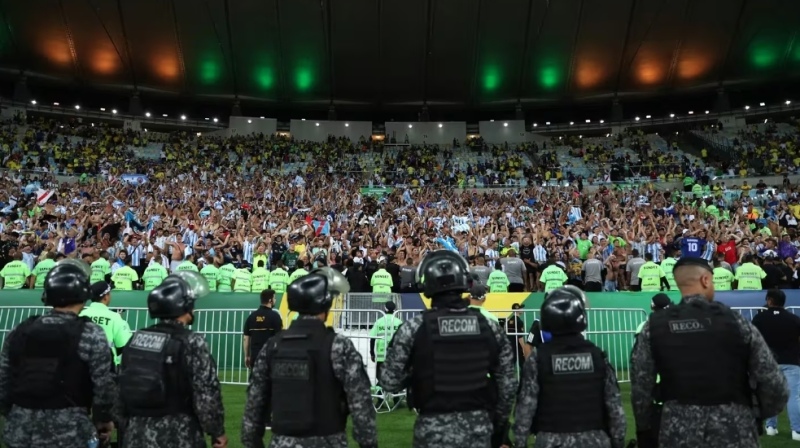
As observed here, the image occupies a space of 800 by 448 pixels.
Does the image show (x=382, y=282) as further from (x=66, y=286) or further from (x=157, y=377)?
(x=157, y=377)

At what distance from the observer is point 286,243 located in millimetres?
17469

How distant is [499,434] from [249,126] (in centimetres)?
3885

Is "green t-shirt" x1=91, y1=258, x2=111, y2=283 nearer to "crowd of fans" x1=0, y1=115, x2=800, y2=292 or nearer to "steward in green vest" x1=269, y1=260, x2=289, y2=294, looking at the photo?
"crowd of fans" x1=0, y1=115, x2=800, y2=292

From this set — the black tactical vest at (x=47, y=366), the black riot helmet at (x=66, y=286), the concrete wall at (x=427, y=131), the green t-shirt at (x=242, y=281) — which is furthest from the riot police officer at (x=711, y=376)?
the concrete wall at (x=427, y=131)

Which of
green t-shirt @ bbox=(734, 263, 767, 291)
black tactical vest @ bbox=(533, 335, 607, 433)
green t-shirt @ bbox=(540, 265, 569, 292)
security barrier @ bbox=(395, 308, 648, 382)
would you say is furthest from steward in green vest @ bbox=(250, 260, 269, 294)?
green t-shirt @ bbox=(734, 263, 767, 291)

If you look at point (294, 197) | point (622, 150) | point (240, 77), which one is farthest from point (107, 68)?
point (622, 150)

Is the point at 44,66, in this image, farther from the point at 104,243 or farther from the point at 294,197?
the point at 104,243

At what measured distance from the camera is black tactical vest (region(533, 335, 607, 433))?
3.71m

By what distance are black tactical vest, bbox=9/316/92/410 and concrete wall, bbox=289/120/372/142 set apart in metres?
37.2

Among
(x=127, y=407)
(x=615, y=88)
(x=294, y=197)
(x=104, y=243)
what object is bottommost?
(x=127, y=407)

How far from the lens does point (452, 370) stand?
148 inches

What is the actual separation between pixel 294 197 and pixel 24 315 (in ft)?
49.2

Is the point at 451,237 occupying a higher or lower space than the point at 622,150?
lower

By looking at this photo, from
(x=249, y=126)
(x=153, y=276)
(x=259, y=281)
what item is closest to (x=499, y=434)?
(x=259, y=281)
